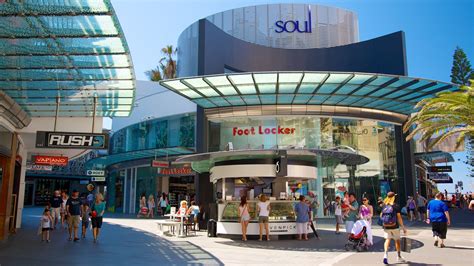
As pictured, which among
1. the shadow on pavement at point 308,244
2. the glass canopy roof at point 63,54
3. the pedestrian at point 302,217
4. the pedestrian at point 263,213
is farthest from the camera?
the pedestrian at point 302,217

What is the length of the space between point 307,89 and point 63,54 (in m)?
14.6

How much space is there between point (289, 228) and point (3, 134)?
34.9ft

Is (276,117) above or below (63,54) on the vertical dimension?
above

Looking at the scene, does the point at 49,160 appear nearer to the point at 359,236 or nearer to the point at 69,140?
the point at 69,140

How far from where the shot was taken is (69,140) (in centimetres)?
1191

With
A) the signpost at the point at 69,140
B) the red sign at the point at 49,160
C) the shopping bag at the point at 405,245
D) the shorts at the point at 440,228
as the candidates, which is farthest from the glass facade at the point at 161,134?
the shopping bag at the point at 405,245

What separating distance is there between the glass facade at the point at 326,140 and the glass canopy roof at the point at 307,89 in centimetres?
133

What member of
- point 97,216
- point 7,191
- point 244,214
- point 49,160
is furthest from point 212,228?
point 49,160

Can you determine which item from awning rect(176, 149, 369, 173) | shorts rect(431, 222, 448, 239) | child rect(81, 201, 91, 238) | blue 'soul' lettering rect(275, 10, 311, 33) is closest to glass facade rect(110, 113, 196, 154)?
awning rect(176, 149, 369, 173)

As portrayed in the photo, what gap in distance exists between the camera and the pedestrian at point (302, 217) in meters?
15.1

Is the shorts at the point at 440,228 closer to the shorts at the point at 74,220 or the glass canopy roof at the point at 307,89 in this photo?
the glass canopy roof at the point at 307,89

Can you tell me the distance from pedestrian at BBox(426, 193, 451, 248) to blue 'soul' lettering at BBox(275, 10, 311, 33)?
2668 centimetres

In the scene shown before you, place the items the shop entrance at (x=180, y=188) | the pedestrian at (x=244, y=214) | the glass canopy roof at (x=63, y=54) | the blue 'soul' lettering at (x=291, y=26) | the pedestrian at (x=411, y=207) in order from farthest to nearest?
the blue 'soul' lettering at (x=291, y=26) → the shop entrance at (x=180, y=188) → the pedestrian at (x=411, y=207) → the pedestrian at (x=244, y=214) → the glass canopy roof at (x=63, y=54)

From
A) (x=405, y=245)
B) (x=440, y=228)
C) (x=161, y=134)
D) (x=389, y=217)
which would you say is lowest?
(x=405, y=245)
